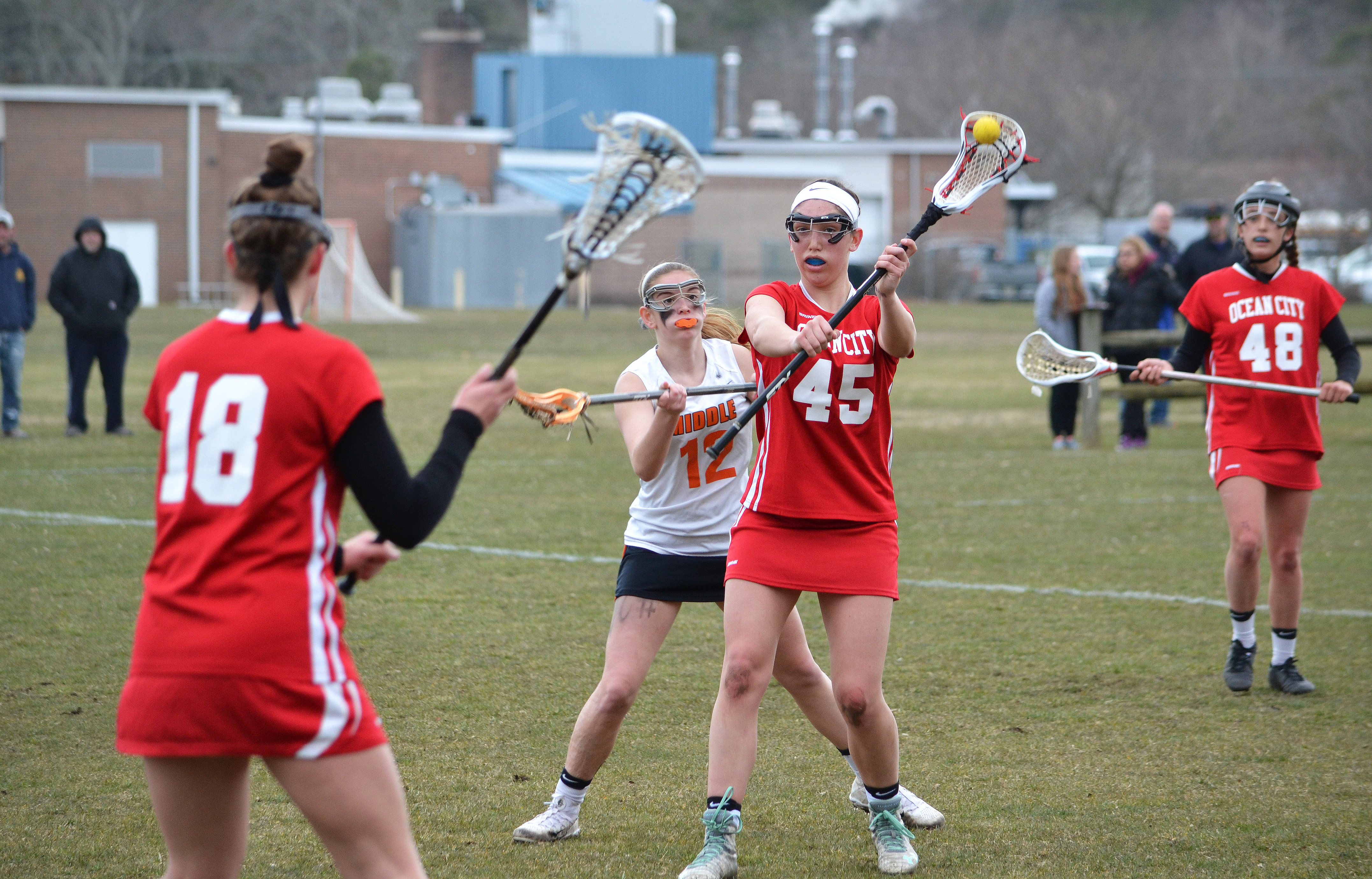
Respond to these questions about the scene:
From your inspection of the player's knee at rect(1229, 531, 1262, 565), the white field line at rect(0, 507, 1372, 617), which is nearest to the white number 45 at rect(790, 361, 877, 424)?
the player's knee at rect(1229, 531, 1262, 565)

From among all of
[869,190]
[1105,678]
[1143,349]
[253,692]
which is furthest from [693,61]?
[253,692]

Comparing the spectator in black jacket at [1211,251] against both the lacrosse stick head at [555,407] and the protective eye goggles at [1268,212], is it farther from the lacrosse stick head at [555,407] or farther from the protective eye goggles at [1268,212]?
the lacrosse stick head at [555,407]

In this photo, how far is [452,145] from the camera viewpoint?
4819cm

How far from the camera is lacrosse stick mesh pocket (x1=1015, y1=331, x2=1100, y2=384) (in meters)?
6.67

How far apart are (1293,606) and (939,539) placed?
3.66 meters

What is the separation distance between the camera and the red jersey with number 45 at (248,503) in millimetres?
2803

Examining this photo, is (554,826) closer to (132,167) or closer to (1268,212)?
(1268,212)

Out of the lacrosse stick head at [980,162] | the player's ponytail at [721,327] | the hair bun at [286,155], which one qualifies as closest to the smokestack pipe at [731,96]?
the player's ponytail at [721,327]

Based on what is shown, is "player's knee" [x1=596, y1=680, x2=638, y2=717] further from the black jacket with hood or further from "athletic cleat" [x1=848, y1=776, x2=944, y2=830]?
the black jacket with hood

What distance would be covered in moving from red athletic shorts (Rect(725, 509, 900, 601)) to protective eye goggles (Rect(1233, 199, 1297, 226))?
2.86 metres

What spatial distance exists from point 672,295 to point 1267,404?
3.00 metres

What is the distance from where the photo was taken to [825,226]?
4535 millimetres

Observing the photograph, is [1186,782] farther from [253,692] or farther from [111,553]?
[111,553]

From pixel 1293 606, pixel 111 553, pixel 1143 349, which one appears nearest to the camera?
pixel 1293 606
